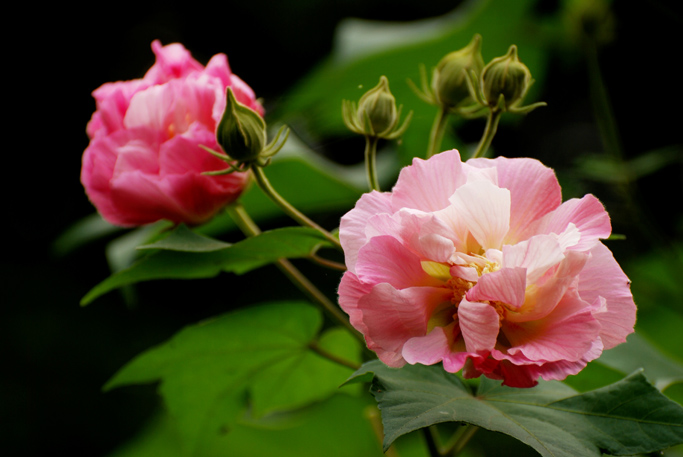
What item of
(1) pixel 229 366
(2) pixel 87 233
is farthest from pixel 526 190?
(2) pixel 87 233

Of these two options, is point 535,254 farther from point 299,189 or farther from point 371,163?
point 299,189

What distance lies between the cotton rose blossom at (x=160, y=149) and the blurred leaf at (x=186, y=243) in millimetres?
48

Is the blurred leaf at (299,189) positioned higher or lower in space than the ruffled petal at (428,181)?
lower

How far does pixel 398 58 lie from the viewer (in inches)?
47.4

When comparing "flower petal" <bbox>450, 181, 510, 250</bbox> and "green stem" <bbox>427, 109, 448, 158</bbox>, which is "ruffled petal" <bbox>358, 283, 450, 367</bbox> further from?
"green stem" <bbox>427, 109, 448, 158</bbox>

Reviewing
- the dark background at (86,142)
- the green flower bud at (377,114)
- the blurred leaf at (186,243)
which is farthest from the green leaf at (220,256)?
the dark background at (86,142)

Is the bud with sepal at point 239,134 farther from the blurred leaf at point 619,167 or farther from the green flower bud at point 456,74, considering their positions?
the blurred leaf at point 619,167

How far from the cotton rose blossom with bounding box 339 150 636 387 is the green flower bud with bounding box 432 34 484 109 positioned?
179 mm

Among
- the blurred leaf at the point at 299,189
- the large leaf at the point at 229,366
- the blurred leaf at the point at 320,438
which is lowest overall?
the blurred leaf at the point at 320,438

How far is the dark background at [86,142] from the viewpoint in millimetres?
2303

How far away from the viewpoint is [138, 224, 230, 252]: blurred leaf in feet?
1.65

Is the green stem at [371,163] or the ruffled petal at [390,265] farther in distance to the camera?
the green stem at [371,163]

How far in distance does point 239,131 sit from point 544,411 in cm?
32

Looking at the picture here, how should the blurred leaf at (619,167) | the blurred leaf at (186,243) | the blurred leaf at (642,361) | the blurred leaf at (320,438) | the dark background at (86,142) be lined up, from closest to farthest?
the blurred leaf at (186,243) < the blurred leaf at (642,361) < the blurred leaf at (619,167) < the blurred leaf at (320,438) < the dark background at (86,142)
